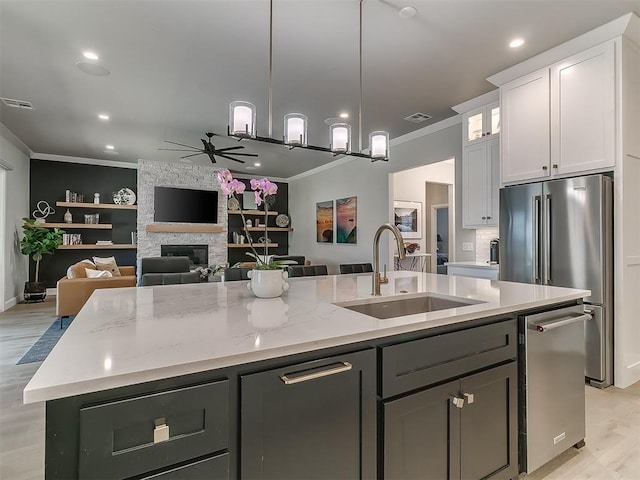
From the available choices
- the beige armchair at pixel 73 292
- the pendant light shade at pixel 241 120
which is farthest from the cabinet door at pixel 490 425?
the beige armchair at pixel 73 292

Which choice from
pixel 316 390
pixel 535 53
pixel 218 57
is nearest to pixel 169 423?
pixel 316 390

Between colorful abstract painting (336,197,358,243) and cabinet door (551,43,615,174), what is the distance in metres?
3.99

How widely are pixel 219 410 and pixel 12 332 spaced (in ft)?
16.4

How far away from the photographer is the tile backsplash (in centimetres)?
443

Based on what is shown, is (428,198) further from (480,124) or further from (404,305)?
(404,305)

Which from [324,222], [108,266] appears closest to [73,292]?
[108,266]

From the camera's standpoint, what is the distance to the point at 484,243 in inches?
175

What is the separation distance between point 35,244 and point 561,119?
7.83 meters

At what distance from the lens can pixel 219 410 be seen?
0.89 metres

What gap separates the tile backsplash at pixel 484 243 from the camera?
14.5 feet

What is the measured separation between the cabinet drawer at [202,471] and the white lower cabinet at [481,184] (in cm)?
372

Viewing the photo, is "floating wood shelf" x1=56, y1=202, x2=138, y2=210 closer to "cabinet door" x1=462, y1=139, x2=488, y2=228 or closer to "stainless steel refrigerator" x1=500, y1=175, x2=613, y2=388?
"cabinet door" x1=462, y1=139, x2=488, y2=228

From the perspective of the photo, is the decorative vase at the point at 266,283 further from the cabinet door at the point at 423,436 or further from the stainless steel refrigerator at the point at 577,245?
the stainless steel refrigerator at the point at 577,245

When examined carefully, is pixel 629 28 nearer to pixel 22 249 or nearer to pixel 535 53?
pixel 535 53
